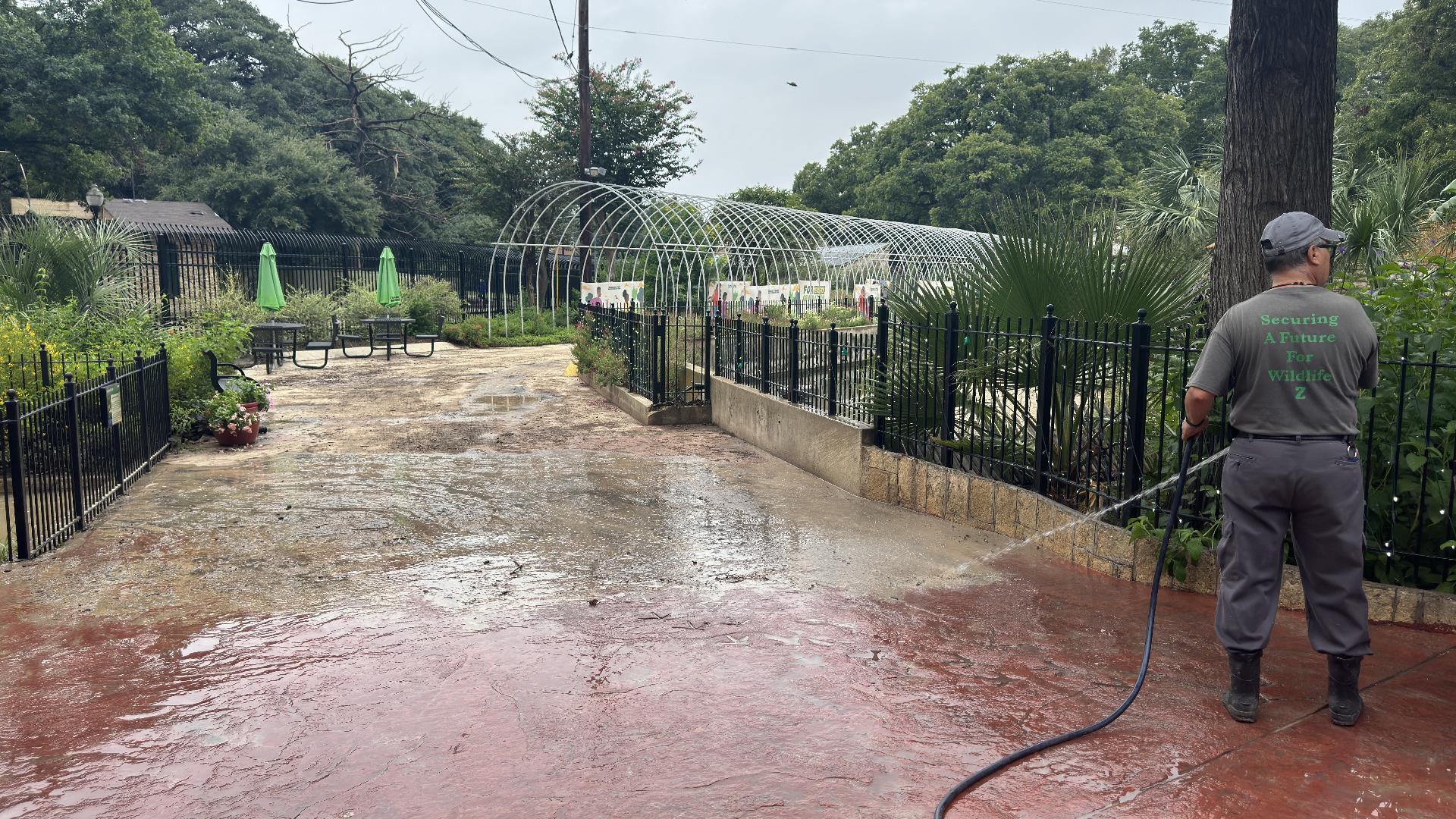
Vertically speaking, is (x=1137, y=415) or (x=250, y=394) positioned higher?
(x=1137, y=415)

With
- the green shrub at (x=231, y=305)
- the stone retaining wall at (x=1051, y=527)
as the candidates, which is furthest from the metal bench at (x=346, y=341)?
the stone retaining wall at (x=1051, y=527)

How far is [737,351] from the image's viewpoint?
1270 centimetres

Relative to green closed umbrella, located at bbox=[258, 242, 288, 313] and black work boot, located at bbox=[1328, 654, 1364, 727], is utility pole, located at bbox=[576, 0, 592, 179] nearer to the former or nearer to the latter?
green closed umbrella, located at bbox=[258, 242, 288, 313]

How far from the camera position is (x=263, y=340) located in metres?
20.9

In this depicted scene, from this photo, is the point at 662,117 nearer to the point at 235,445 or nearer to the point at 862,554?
the point at 235,445

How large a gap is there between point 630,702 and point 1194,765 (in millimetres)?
2228

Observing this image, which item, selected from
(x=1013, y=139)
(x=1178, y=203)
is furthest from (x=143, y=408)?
(x=1013, y=139)

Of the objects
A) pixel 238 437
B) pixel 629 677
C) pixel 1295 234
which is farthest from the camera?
pixel 238 437

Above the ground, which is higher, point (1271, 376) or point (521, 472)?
point (1271, 376)

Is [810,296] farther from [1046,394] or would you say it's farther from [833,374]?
[1046,394]

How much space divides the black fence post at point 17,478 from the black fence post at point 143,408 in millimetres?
2551

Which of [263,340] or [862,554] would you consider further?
[263,340]

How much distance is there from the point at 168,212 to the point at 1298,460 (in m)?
39.6

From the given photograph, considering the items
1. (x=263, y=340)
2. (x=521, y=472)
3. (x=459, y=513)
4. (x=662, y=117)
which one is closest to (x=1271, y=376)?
(x=459, y=513)
